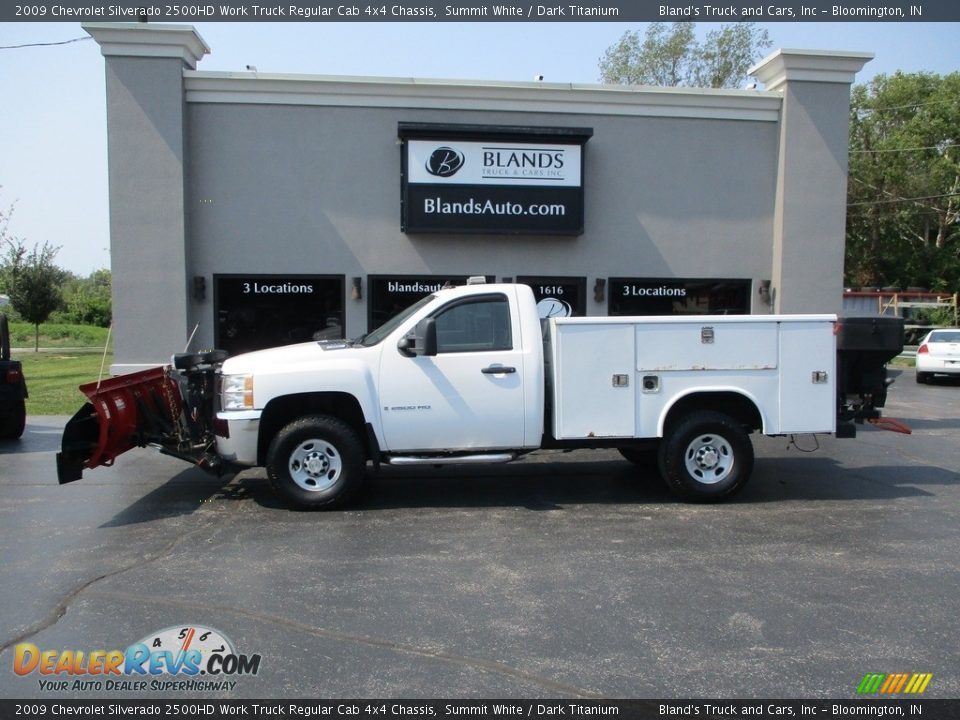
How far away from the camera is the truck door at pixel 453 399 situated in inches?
300

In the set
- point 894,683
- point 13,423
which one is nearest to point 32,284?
point 13,423

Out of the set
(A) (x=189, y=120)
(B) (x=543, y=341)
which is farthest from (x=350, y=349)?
(A) (x=189, y=120)

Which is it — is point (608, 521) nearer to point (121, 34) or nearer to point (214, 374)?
point (214, 374)

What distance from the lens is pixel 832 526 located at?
7.15 meters

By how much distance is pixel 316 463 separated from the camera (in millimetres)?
7562

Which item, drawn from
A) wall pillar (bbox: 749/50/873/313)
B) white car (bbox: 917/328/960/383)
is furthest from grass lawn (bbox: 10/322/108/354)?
wall pillar (bbox: 749/50/873/313)

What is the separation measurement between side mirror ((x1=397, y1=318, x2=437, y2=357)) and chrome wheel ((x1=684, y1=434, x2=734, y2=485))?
272 cm

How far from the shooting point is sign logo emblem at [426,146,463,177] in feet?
40.6

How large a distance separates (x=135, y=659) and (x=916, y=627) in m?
4.51

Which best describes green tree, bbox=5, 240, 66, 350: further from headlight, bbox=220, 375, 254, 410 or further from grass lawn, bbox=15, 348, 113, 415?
headlight, bbox=220, 375, 254, 410

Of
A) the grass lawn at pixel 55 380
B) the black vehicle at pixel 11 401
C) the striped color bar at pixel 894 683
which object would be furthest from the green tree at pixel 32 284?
the striped color bar at pixel 894 683

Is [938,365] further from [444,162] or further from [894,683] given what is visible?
[894,683]

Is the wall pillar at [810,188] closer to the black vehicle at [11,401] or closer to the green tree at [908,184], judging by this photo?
the black vehicle at [11,401]

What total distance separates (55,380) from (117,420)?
1573 centimetres
